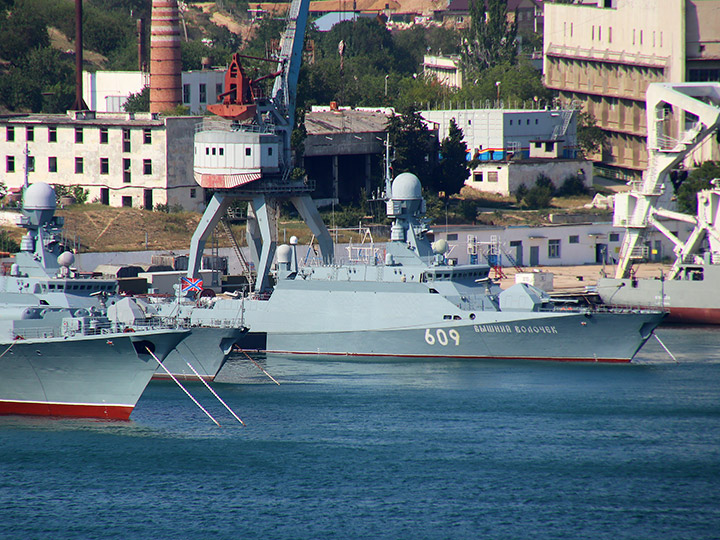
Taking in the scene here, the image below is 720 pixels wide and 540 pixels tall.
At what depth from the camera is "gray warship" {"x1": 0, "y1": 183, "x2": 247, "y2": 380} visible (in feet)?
122

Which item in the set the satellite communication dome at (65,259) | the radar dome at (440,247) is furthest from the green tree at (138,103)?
the satellite communication dome at (65,259)

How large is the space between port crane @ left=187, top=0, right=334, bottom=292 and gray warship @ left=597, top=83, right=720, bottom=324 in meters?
14.6

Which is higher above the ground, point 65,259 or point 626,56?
point 626,56

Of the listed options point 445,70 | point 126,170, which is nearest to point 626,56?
point 445,70

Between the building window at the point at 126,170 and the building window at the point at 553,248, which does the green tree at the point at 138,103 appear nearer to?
the building window at the point at 126,170

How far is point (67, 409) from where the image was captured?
33.4 meters

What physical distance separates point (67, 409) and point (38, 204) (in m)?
7.71

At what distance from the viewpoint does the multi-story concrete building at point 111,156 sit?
6341 centimetres

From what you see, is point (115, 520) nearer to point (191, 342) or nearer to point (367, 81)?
point (191, 342)

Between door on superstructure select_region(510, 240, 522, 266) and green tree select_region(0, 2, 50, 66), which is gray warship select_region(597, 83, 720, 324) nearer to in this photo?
door on superstructure select_region(510, 240, 522, 266)

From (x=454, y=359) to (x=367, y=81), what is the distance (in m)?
60.5

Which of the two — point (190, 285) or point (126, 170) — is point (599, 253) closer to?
→ point (126, 170)

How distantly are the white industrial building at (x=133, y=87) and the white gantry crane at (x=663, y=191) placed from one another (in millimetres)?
30954

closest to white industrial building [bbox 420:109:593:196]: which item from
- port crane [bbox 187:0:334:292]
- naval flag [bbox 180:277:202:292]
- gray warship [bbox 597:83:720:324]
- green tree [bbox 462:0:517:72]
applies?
gray warship [bbox 597:83:720:324]
